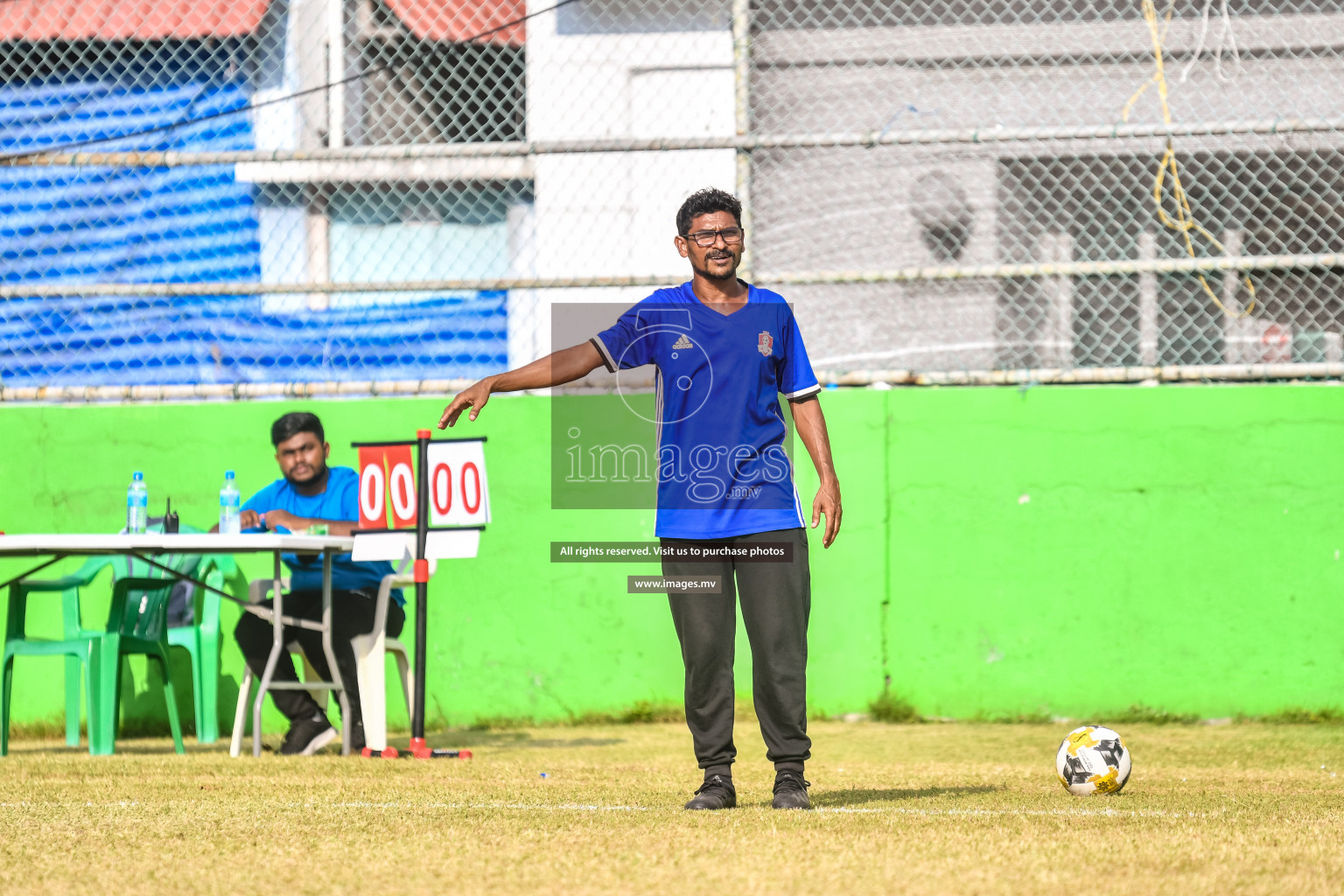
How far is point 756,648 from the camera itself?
4.70 metres

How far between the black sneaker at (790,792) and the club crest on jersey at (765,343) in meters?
1.31

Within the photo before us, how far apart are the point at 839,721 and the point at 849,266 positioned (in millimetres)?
3041

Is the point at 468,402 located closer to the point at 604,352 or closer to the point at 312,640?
the point at 604,352

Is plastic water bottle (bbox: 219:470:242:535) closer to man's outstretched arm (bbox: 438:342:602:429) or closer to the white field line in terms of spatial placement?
the white field line

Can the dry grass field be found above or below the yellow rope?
below

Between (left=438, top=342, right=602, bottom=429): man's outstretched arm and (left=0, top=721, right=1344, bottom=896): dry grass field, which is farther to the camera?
(left=438, top=342, right=602, bottom=429): man's outstretched arm

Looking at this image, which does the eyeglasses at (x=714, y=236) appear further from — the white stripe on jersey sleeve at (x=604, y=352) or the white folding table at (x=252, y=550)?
the white folding table at (x=252, y=550)

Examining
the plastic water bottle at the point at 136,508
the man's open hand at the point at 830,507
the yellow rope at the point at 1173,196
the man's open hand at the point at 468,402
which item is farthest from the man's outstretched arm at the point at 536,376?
the yellow rope at the point at 1173,196

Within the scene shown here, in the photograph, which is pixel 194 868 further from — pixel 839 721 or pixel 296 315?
pixel 296 315

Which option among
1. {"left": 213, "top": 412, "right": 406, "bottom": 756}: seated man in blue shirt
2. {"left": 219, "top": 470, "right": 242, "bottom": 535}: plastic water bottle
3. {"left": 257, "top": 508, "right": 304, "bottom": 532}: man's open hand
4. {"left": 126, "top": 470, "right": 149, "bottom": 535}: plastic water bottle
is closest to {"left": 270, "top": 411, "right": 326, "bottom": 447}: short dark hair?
{"left": 213, "top": 412, "right": 406, "bottom": 756}: seated man in blue shirt

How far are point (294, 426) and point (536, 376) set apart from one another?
2914 millimetres

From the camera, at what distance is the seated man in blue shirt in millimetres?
6898

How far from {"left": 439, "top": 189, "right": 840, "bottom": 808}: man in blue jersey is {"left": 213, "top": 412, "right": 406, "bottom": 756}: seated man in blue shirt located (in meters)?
2.61

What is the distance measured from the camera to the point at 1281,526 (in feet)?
25.7
